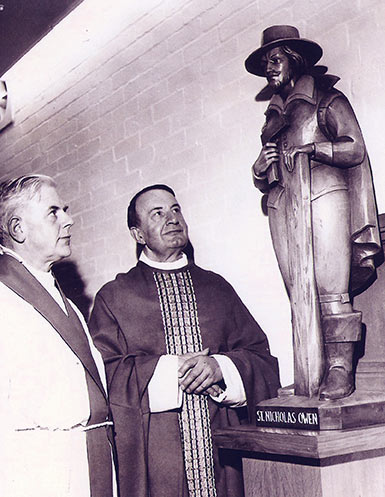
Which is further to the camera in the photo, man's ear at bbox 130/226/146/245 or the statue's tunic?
man's ear at bbox 130/226/146/245

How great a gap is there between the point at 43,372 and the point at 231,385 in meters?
0.95

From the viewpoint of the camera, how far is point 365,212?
2625 mm

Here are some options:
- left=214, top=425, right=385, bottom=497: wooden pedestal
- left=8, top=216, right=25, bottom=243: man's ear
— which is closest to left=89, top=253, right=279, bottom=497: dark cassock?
left=214, top=425, right=385, bottom=497: wooden pedestal

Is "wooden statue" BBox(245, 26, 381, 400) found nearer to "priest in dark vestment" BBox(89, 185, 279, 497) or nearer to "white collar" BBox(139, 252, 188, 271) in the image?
"priest in dark vestment" BBox(89, 185, 279, 497)

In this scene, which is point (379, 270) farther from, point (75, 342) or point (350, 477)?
point (75, 342)

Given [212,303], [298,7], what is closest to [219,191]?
[212,303]

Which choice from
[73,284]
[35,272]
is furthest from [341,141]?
[73,284]

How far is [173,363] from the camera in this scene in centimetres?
305

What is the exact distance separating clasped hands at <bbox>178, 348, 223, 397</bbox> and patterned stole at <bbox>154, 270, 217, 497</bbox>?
97mm

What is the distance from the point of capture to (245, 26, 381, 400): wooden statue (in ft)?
8.38

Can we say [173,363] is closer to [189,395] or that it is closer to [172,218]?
[189,395]

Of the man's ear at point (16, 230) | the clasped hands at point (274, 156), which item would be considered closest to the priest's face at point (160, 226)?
the clasped hands at point (274, 156)

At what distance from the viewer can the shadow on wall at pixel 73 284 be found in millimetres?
4680

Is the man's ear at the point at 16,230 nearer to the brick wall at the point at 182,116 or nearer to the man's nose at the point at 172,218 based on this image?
the man's nose at the point at 172,218
